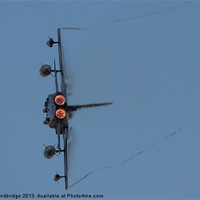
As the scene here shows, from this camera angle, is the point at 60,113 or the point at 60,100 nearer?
the point at 60,100

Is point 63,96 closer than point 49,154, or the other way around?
point 63,96

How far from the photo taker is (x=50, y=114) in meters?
22.3

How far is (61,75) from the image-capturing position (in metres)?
21.9

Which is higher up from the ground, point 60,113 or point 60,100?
point 60,100

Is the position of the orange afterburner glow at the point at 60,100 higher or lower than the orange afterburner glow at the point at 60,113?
higher

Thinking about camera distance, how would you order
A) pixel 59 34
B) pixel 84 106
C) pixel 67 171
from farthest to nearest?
pixel 59 34 → pixel 67 171 → pixel 84 106

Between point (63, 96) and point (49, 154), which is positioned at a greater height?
point (63, 96)

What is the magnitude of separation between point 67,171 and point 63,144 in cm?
173

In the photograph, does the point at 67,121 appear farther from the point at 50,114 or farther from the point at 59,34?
the point at 59,34

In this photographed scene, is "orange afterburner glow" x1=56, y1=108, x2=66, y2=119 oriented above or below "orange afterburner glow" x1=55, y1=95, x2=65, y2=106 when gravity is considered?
below

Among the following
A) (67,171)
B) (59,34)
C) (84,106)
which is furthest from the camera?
(59,34)

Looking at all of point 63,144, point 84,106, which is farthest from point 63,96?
point 63,144

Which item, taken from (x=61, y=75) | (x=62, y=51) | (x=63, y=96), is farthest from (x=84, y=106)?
(x=62, y=51)

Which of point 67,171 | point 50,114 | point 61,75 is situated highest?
point 61,75
